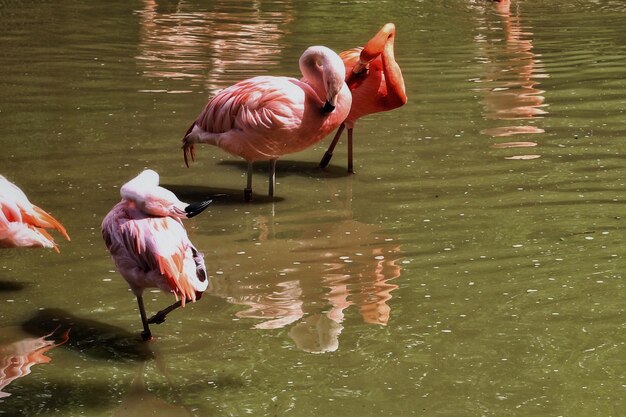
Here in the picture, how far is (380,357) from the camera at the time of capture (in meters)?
3.90

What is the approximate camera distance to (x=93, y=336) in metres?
4.10

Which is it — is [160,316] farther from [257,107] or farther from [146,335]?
[257,107]

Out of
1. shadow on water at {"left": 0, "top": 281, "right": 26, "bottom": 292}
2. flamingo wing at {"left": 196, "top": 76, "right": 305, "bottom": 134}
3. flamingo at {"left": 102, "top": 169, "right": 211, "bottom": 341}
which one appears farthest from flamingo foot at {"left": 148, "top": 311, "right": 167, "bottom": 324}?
flamingo wing at {"left": 196, "top": 76, "right": 305, "bottom": 134}

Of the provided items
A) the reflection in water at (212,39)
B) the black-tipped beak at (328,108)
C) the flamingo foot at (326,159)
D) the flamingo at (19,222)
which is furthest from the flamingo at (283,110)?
the reflection in water at (212,39)

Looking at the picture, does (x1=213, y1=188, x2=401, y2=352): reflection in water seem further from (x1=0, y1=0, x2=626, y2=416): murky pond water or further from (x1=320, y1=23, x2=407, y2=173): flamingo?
(x1=320, y1=23, x2=407, y2=173): flamingo

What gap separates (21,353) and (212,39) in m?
6.41

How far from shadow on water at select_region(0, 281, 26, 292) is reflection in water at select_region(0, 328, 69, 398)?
15.9 inches

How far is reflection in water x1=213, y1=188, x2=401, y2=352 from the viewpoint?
424cm

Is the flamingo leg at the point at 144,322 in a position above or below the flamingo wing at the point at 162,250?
below

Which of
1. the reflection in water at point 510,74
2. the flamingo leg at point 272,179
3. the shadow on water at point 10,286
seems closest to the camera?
the shadow on water at point 10,286

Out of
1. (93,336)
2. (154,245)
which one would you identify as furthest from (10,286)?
(154,245)

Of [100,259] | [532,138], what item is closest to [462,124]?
[532,138]

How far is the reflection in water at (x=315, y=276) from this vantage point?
424 centimetres

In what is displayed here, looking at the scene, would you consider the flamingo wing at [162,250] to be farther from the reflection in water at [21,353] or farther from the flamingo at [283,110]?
the flamingo at [283,110]
